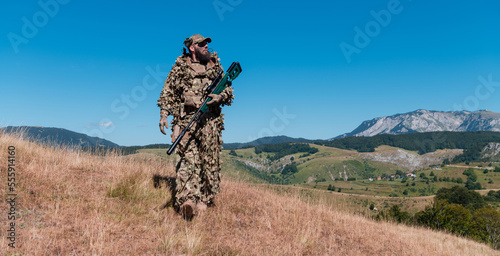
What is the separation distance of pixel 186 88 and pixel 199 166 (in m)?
2.20

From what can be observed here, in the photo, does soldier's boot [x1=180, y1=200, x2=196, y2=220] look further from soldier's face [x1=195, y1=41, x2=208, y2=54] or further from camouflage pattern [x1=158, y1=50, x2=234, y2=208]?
soldier's face [x1=195, y1=41, x2=208, y2=54]

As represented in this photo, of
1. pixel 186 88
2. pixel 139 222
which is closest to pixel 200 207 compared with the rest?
pixel 139 222

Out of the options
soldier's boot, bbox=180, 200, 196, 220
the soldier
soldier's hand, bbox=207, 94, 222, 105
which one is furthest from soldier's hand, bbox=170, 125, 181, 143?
soldier's boot, bbox=180, 200, 196, 220

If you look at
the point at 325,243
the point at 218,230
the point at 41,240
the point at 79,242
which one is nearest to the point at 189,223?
the point at 218,230

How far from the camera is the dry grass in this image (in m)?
5.04

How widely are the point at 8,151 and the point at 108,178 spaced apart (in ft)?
9.75

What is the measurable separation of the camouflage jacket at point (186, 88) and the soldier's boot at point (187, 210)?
2.22 m

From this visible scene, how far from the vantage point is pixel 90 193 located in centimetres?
699

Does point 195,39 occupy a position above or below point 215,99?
above

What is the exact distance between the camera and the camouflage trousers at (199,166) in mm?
7168

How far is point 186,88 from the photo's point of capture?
7.71 meters

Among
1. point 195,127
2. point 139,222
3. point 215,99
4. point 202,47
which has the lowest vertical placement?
point 139,222

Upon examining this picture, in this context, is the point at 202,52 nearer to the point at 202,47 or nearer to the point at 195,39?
the point at 202,47

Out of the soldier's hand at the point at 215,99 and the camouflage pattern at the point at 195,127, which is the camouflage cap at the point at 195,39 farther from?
the soldier's hand at the point at 215,99
